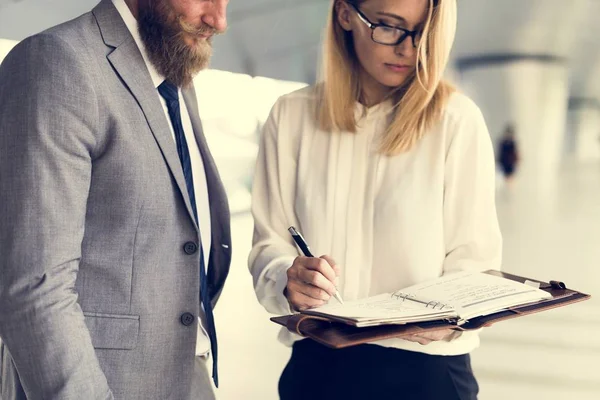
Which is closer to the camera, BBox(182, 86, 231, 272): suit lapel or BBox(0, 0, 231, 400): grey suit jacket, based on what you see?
BBox(0, 0, 231, 400): grey suit jacket

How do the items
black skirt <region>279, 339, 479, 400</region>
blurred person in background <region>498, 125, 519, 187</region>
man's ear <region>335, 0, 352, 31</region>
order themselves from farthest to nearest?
blurred person in background <region>498, 125, 519, 187</region> < man's ear <region>335, 0, 352, 31</region> < black skirt <region>279, 339, 479, 400</region>

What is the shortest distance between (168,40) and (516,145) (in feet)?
10.6

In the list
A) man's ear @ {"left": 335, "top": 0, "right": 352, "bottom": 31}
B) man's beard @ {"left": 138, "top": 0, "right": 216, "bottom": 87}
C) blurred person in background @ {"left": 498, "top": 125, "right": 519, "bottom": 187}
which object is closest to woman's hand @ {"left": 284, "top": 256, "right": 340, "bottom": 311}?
man's beard @ {"left": 138, "top": 0, "right": 216, "bottom": 87}

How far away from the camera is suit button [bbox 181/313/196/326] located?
1583 millimetres

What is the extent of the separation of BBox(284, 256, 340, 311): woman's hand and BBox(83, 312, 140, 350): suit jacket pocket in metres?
0.35

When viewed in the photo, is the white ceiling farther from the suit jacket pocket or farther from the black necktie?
the suit jacket pocket

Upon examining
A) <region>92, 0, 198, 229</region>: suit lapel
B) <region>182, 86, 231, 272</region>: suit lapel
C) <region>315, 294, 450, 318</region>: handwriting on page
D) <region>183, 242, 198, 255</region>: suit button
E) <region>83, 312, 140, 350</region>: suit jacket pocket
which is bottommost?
<region>83, 312, 140, 350</region>: suit jacket pocket

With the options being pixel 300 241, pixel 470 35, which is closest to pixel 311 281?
pixel 300 241

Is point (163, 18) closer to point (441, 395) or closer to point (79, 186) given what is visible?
point (79, 186)

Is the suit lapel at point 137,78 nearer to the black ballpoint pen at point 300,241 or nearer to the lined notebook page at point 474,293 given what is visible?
the black ballpoint pen at point 300,241

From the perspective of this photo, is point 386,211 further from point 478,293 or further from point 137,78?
point 137,78

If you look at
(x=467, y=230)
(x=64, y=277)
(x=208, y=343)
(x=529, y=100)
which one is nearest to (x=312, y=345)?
(x=208, y=343)

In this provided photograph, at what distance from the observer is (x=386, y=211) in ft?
5.80

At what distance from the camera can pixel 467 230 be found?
5.71ft
